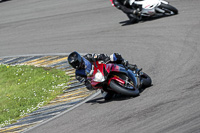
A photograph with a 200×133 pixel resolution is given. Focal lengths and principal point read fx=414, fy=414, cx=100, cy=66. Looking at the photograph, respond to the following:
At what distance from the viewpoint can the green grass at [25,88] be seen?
465 inches

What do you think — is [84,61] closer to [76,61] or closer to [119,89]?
[76,61]

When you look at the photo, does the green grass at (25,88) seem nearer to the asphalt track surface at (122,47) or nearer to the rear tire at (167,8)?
the asphalt track surface at (122,47)

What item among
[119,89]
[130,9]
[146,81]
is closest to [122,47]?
[130,9]

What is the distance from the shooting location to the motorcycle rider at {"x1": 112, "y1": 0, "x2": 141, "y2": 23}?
17203 mm

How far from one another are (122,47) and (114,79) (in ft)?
17.5

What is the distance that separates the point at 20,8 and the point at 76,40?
10.3 metres

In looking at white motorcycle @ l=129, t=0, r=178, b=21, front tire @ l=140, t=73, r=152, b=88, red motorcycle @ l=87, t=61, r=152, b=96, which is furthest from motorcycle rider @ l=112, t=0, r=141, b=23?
red motorcycle @ l=87, t=61, r=152, b=96

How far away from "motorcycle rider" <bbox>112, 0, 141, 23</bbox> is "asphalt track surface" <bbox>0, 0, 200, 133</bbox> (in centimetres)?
Answer: 47

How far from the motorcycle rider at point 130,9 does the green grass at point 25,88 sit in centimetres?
470

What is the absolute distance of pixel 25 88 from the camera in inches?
533

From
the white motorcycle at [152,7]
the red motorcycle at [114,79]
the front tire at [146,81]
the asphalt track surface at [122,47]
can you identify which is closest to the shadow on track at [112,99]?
the asphalt track surface at [122,47]

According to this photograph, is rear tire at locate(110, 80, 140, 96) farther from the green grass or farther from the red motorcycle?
the green grass

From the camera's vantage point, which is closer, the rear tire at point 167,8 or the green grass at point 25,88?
the green grass at point 25,88

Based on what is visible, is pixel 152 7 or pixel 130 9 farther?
pixel 130 9
